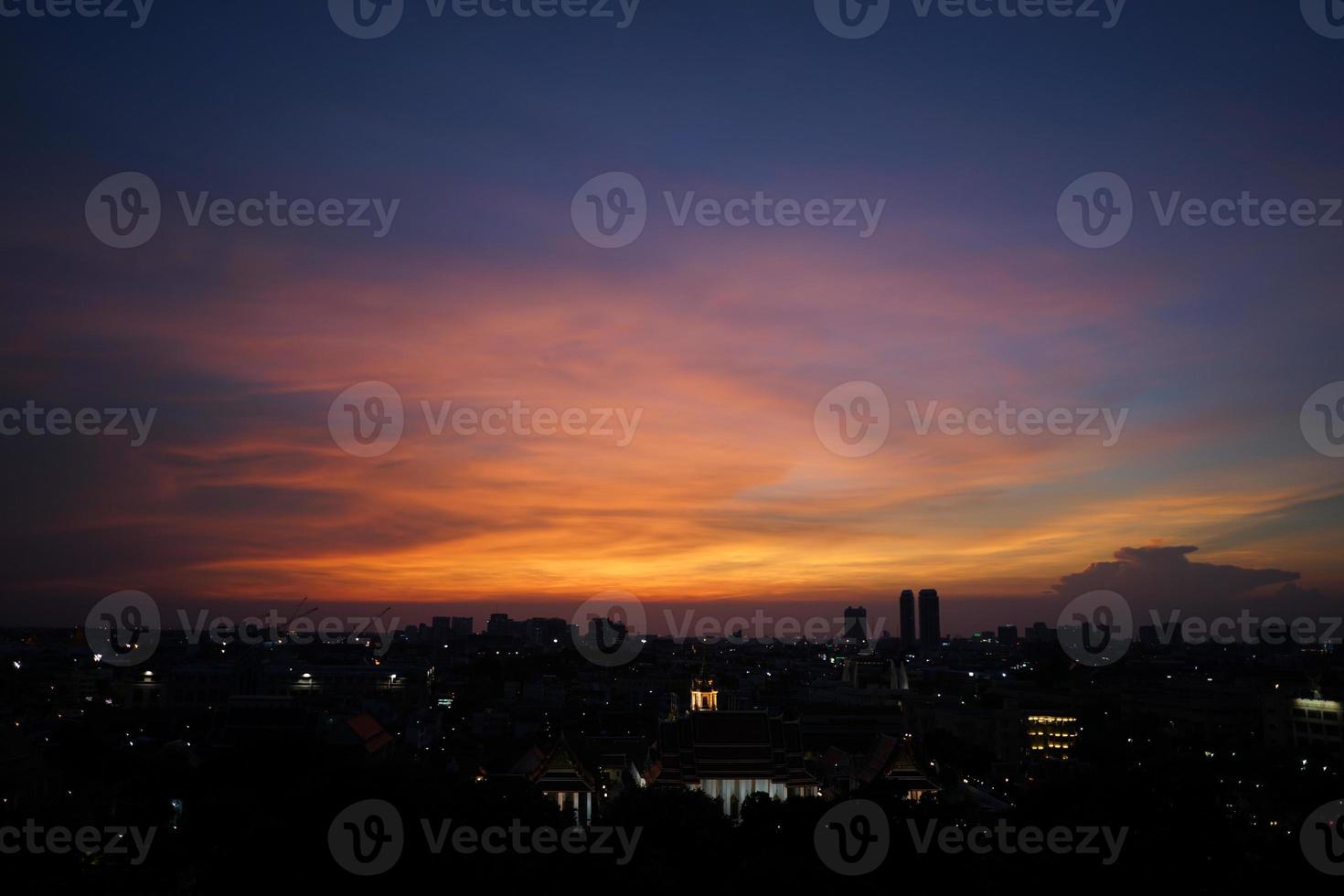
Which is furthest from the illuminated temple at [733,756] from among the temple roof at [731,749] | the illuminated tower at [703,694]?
the illuminated tower at [703,694]

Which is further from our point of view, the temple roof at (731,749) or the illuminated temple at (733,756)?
the temple roof at (731,749)

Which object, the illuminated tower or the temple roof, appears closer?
the temple roof

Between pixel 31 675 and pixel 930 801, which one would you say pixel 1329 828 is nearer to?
pixel 930 801

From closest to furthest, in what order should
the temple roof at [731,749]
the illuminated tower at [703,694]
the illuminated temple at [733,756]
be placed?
1. the illuminated temple at [733,756]
2. the temple roof at [731,749]
3. the illuminated tower at [703,694]

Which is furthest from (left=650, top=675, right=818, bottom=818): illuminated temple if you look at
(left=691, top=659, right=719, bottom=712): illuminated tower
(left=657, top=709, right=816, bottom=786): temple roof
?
(left=691, top=659, right=719, bottom=712): illuminated tower

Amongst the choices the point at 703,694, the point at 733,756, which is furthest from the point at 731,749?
the point at 703,694

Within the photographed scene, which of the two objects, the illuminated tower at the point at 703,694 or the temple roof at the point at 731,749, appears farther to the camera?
the illuminated tower at the point at 703,694

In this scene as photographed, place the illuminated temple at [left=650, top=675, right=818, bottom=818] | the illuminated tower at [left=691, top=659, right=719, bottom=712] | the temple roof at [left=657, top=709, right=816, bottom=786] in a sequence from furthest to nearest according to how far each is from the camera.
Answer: the illuminated tower at [left=691, top=659, right=719, bottom=712] < the temple roof at [left=657, top=709, right=816, bottom=786] < the illuminated temple at [left=650, top=675, right=818, bottom=818]

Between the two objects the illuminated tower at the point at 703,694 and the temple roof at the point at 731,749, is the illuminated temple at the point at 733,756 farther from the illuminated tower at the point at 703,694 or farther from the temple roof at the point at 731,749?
the illuminated tower at the point at 703,694

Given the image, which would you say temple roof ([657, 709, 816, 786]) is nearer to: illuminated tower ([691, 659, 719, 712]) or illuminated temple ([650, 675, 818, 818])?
illuminated temple ([650, 675, 818, 818])

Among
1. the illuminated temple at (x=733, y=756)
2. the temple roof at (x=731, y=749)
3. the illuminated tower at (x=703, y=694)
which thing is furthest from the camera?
the illuminated tower at (x=703, y=694)
